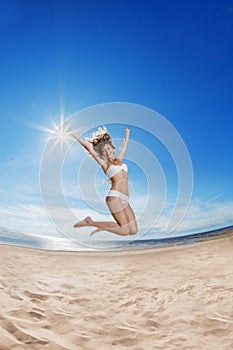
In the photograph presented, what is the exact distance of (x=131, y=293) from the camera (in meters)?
5.35

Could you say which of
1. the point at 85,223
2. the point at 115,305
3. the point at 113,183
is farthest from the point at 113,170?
the point at 115,305

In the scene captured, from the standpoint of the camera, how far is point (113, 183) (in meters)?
5.32

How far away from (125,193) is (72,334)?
8.38ft

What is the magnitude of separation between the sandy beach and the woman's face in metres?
2.70

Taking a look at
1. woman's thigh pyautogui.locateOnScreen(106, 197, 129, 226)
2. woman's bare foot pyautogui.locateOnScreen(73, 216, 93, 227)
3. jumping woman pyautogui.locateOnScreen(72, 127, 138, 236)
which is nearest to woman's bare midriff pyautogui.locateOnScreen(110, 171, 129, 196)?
jumping woman pyautogui.locateOnScreen(72, 127, 138, 236)

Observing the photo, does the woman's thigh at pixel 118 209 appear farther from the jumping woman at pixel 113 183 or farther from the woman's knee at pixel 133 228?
the woman's knee at pixel 133 228

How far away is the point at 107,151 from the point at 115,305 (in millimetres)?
2873

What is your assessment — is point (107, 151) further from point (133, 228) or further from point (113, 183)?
point (133, 228)

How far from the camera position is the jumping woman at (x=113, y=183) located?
200 inches

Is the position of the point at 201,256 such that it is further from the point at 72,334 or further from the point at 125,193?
the point at 72,334

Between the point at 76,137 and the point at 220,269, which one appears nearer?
the point at 76,137

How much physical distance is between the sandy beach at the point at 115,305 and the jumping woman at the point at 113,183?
129 centimetres

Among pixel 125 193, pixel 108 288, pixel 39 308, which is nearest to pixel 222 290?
pixel 108 288

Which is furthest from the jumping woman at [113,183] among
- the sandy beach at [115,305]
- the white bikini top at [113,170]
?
the sandy beach at [115,305]
